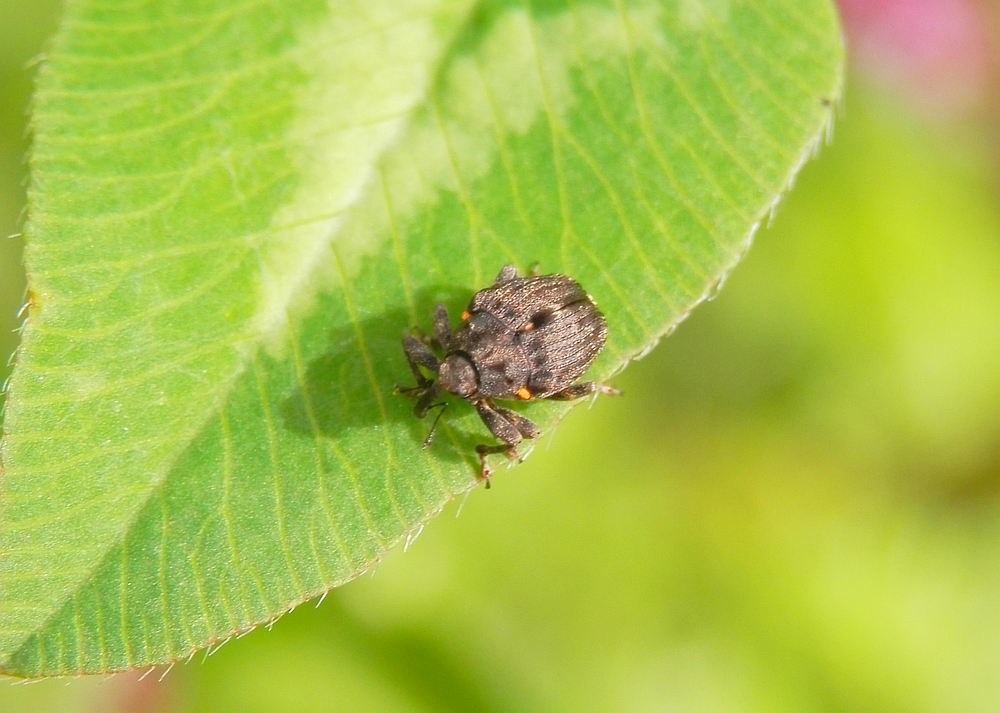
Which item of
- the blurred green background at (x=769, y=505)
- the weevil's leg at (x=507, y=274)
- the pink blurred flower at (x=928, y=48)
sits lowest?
the blurred green background at (x=769, y=505)

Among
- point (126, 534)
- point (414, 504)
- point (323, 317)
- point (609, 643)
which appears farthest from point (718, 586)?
point (126, 534)

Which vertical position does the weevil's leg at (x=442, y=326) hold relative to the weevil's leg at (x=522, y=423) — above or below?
above

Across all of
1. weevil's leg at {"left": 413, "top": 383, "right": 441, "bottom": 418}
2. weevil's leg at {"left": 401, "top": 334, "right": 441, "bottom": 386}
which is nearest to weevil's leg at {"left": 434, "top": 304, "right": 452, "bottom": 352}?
weevil's leg at {"left": 401, "top": 334, "right": 441, "bottom": 386}

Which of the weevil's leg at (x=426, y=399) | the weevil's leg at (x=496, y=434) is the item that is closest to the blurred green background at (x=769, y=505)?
the weevil's leg at (x=496, y=434)

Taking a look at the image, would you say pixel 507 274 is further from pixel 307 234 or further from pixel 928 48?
pixel 928 48

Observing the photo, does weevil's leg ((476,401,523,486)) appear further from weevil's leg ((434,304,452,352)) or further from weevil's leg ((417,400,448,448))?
weevil's leg ((434,304,452,352))

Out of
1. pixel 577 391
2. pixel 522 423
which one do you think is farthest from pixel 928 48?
pixel 522 423

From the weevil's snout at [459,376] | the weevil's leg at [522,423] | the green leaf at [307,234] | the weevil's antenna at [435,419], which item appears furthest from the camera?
the weevil's snout at [459,376]

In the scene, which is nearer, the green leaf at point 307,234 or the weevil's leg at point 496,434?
the green leaf at point 307,234

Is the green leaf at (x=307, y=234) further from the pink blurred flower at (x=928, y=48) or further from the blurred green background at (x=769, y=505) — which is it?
the pink blurred flower at (x=928, y=48)
